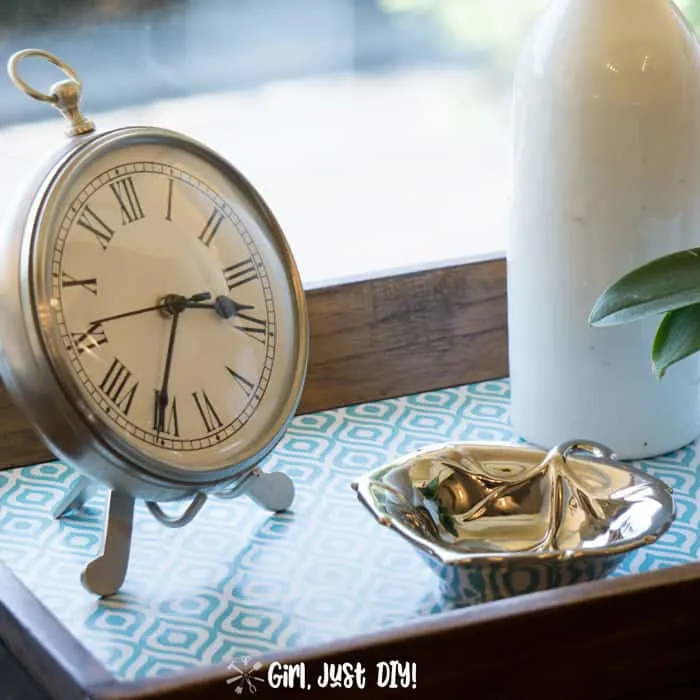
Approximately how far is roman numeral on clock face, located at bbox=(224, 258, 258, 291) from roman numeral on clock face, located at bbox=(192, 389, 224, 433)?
6cm

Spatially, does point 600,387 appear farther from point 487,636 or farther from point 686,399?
point 487,636

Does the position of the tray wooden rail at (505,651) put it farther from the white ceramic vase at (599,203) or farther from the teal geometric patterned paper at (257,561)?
the white ceramic vase at (599,203)

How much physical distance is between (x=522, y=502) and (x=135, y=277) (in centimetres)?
24

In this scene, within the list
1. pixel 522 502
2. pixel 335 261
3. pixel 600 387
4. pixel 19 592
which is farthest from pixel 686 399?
pixel 19 592

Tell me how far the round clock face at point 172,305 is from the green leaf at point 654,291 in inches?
7.0

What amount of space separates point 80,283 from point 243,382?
0.11m

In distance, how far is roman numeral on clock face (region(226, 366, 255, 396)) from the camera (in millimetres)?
735

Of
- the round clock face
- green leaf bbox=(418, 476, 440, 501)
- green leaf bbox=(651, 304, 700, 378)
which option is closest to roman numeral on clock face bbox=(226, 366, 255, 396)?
the round clock face

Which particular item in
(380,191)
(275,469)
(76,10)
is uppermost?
(76,10)

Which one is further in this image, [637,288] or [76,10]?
[76,10]

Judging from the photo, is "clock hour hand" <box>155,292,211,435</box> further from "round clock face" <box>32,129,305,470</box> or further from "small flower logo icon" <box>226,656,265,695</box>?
"small flower logo icon" <box>226,656,265,695</box>

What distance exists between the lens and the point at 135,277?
27.7 inches

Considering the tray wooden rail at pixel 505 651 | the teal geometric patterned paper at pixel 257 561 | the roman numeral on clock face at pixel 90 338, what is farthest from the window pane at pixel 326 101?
the tray wooden rail at pixel 505 651

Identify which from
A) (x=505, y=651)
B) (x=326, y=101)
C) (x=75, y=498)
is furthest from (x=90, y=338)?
(x=326, y=101)
